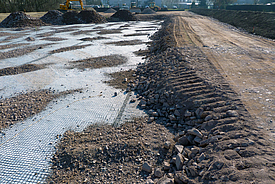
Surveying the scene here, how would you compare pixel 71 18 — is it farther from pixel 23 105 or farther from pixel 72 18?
pixel 23 105

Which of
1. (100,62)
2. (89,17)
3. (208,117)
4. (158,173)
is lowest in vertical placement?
(158,173)

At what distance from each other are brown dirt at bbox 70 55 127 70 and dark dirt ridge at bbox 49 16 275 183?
3508 mm

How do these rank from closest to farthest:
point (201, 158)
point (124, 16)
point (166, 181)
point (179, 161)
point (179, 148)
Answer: point (166, 181), point (201, 158), point (179, 161), point (179, 148), point (124, 16)

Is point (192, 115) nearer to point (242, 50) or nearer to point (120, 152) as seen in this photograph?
point (120, 152)

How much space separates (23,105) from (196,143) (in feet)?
14.9

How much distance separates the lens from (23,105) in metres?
4.73

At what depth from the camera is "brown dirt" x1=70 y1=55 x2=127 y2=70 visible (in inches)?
306

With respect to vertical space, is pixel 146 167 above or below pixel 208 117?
below

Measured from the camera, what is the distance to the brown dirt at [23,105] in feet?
14.0

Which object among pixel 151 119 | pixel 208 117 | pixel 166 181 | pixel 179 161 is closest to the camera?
pixel 166 181

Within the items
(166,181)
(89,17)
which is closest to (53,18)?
(89,17)

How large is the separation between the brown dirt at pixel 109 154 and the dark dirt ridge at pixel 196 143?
17mm

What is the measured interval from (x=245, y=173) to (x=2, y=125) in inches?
193

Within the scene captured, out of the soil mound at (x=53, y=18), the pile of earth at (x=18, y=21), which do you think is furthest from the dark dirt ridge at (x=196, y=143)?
the soil mound at (x=53, y=18)
